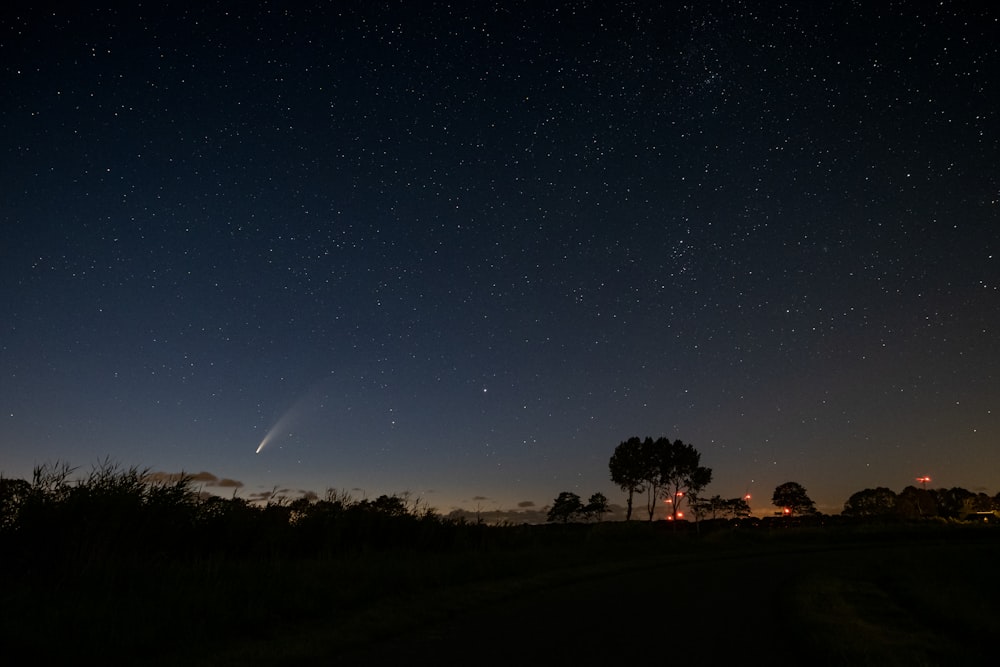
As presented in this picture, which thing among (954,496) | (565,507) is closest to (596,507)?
(565,507)

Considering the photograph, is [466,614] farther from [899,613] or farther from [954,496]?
[954,496]

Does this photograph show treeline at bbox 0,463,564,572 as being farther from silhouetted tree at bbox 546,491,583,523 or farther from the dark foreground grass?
silhouetted tree at bbox 546,491,583,523

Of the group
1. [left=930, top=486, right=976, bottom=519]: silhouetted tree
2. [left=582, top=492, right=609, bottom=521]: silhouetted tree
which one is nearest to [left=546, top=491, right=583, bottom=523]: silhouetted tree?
[left=582, top=492, right=609, bottom=521]: silhouetted tree

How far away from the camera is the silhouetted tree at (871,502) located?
433 ft

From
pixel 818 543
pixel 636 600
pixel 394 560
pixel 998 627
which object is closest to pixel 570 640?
pixel 636 600

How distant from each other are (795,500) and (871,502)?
54.9 ft

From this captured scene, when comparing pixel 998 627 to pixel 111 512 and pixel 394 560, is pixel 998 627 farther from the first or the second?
pixel 111 512

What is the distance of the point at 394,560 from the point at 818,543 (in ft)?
114

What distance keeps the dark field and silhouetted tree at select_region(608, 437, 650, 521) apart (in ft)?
192

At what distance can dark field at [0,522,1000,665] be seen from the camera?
8344mm

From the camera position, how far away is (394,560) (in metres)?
18.4

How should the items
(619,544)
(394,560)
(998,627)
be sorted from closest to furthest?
(998,627)
(394,560)
(619,544)

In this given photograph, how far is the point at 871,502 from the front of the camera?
136000 mm

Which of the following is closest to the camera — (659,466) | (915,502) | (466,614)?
(466,614)
